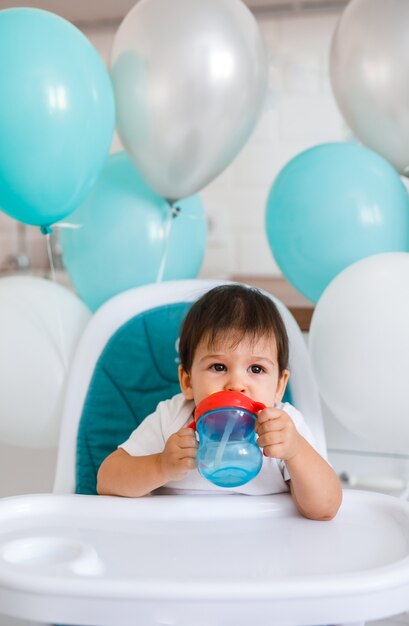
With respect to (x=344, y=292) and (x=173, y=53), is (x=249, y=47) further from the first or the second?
(x=344, y=292)

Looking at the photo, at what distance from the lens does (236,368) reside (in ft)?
3.58

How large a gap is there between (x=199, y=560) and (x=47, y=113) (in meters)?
0.71

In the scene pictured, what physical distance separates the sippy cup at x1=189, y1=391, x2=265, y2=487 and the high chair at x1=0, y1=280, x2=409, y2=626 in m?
0.09

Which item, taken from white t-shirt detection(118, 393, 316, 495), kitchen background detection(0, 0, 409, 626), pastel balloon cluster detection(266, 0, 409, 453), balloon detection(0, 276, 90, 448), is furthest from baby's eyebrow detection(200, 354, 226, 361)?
Answer: kitchen background detection(0, 0, 409, 626)

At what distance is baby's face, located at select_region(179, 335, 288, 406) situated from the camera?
1083 mm

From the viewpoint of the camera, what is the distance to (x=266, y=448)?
0.98 m

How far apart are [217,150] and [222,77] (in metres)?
0.13

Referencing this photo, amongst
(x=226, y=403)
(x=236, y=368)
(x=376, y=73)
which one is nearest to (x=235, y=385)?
(x=236, y=368)

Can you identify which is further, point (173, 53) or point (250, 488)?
point (173, 53)

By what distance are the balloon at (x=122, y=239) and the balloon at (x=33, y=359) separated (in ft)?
0.34

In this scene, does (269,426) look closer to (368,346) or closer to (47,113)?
(368,346)

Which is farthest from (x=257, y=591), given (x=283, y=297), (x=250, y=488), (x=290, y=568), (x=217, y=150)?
(x=283, y=297)

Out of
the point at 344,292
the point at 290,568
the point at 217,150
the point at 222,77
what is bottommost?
the point at 290,568

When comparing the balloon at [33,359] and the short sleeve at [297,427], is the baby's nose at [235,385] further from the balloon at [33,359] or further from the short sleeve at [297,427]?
the balloon at [33,359]
